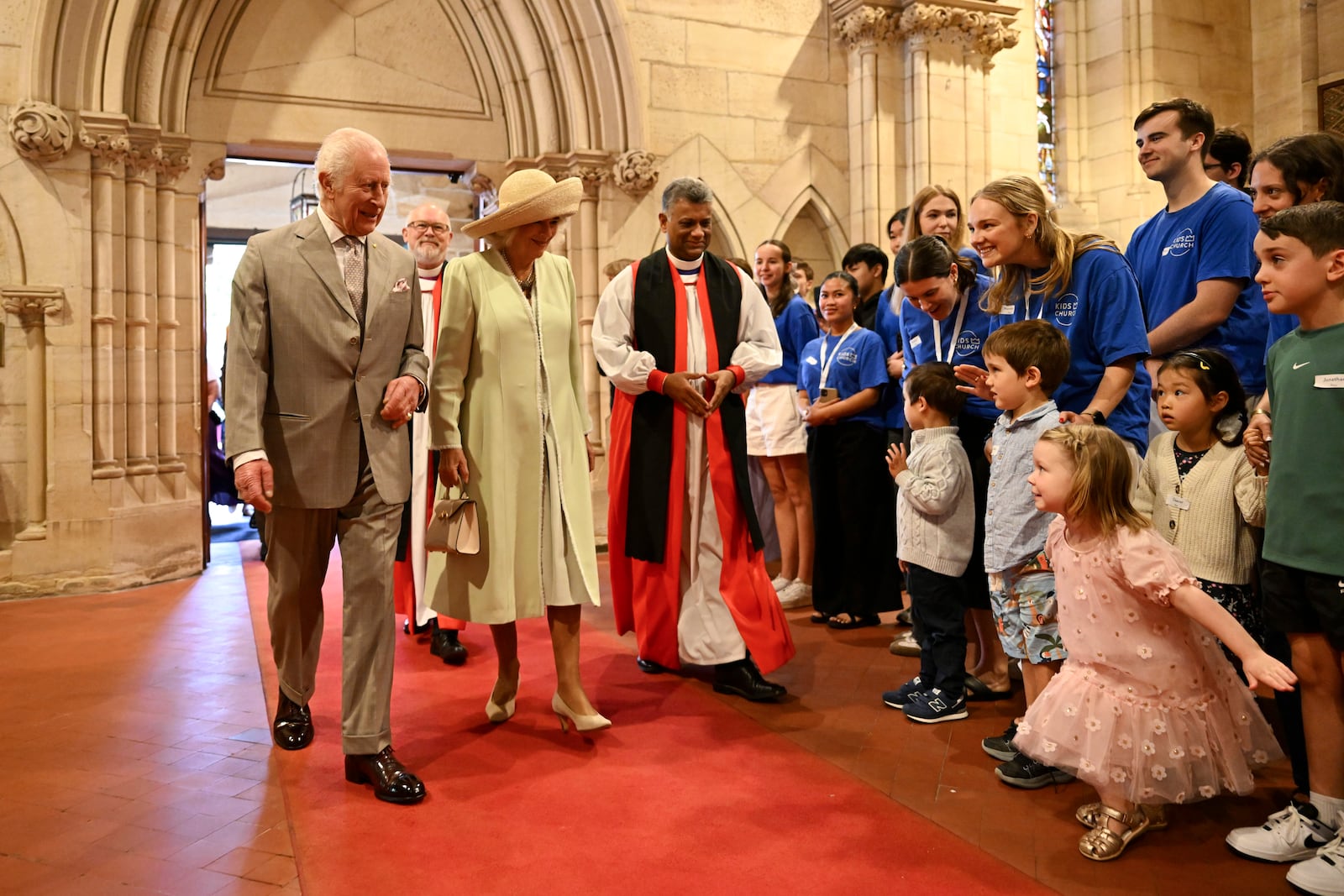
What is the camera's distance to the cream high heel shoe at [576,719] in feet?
12.6

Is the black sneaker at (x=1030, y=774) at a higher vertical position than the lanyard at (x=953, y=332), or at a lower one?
lower

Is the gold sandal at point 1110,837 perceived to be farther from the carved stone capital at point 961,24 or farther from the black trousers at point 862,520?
the carved stone capital at point 961,24

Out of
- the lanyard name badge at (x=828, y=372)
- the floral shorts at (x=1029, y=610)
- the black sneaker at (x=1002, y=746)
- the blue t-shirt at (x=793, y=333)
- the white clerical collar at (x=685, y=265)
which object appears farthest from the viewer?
the blue t-shirt at (x=793, y=333)

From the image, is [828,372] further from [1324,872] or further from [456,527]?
[1324,872]

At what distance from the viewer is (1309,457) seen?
2.62m

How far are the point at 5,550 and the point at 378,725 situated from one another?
4729 millimetres

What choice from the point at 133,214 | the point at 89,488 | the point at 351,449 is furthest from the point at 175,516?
the point at 351,449

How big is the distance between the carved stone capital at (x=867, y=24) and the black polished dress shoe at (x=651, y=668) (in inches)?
245

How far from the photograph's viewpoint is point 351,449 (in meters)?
3.38

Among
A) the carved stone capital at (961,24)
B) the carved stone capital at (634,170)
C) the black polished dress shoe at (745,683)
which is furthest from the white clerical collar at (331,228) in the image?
the carved stone capital at (961,24)

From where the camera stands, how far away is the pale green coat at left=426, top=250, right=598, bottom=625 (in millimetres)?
3734

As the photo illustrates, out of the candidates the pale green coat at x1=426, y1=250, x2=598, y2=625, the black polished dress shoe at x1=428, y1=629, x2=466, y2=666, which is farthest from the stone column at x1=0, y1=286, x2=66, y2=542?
the pale green coat at x1=426, y1=250, x2=598, y2=625

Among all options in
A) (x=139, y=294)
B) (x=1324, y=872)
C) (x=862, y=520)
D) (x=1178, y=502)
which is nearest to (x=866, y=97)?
(x=862, y=520)

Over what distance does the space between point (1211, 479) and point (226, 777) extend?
3.22m
